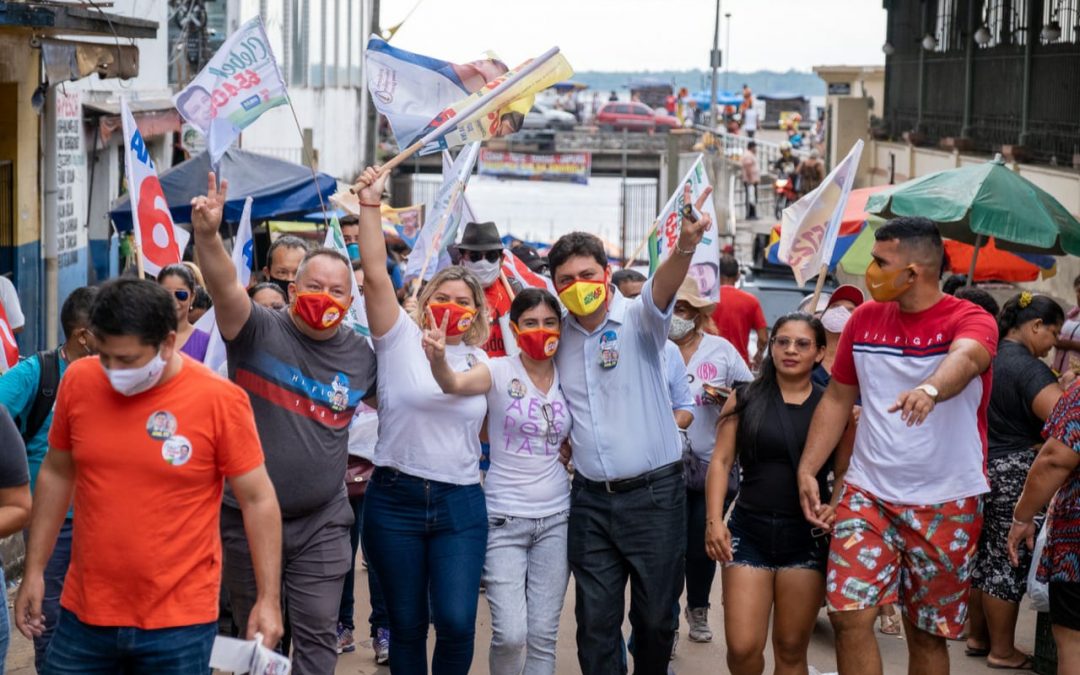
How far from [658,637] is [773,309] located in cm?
812

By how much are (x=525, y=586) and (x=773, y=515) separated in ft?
3.37

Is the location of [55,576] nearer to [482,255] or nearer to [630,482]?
[630,482]

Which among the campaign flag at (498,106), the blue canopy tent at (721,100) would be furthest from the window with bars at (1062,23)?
the blue canopy tent at (721,100)

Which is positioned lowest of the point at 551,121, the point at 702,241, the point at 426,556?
the point at 426,556

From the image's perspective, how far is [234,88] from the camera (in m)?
8.33

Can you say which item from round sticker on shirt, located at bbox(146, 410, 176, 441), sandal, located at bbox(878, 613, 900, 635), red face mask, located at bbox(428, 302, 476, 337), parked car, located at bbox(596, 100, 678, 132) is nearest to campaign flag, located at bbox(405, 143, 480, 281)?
red face mask, located at bbox(428, 302, 476, 337)

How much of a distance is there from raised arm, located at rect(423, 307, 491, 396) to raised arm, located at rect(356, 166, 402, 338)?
196 mm

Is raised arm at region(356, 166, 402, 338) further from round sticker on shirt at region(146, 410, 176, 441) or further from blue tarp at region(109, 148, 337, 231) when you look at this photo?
blue tarp at region(109, 148, 337, 231)

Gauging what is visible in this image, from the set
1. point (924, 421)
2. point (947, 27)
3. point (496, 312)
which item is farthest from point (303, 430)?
point (947, 27)

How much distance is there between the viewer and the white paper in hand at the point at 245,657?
446 centimetres

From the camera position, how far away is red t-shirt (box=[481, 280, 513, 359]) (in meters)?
7.66

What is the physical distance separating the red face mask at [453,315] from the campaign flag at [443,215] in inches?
77.1

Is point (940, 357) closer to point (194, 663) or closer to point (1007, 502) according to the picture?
point (1007, 502)

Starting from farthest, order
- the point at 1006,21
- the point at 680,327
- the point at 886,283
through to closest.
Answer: the point at 1006,21 < the point at 680,327 < the point at 886,283
